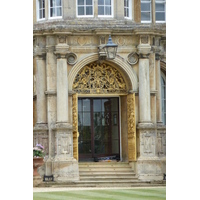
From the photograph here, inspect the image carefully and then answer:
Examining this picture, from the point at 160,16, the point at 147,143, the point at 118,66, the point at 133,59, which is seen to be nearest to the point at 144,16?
the point at 160,16

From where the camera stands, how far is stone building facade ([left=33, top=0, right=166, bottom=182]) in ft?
74.1

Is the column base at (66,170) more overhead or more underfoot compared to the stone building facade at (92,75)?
more underfoot

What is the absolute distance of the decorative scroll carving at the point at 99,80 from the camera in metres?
23.2

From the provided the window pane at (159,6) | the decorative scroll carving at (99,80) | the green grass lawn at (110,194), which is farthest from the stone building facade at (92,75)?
the green grass lawn at (110,194)

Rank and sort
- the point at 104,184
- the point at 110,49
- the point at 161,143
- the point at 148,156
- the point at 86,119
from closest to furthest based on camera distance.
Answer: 1. the point at 110,49
2. the point at 104,184
3. the point at 148,156
4. the point at 161,143
5. the point at 86,119

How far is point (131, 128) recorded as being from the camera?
910 inches

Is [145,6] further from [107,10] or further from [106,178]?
[106,178]

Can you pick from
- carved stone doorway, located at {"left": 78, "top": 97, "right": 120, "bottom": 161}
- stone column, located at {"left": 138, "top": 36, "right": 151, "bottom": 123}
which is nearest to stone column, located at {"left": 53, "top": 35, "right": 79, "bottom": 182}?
carved stone doorway, located at {"left": 78, "top": 97, "right": 120, "bottom": 161}

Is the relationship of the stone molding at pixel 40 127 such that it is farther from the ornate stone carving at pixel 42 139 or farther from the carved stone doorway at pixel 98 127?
the carved stone doorway at pixel 98 127

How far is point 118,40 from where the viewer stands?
2309 centimetres

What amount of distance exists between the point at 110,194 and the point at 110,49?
488cm

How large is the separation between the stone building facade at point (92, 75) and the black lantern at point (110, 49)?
A: 1.02 metres
